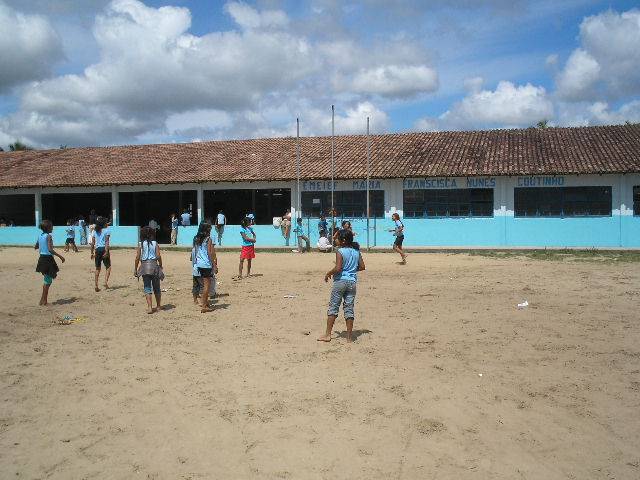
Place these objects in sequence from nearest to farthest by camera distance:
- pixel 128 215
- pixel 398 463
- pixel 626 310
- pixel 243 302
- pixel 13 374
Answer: pixel 398 463 < pixel 13 374 < pixel 626 310 < pixel 243 302 < pixel 128 215

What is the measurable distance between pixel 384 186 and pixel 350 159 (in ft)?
8.66

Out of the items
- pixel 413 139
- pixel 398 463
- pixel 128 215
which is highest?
pixel 413 139

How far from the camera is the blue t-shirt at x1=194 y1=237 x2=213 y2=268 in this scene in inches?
363

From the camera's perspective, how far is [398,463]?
164 inches

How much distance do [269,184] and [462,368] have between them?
19399 mm

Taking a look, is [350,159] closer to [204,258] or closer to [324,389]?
[204,258]

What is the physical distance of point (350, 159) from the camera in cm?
2525

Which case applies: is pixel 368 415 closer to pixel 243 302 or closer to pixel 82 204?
pixel 243 302

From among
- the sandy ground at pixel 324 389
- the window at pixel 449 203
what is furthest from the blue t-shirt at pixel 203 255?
the window at pixel 449 203

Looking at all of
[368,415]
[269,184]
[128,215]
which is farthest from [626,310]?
[128,215]

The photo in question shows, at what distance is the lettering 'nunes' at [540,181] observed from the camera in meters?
21.7

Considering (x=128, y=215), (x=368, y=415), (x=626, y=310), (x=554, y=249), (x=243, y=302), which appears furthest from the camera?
(x=128, y=215)

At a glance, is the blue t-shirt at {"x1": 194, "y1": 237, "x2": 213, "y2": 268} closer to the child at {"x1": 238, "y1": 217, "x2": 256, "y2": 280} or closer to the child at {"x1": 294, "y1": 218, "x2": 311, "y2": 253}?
the child at {"x1": 238, "y1": 217, "x2": 256, "y2": 280}

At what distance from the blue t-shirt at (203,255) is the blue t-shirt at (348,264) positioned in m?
2.83
